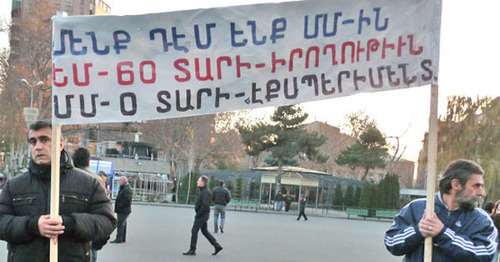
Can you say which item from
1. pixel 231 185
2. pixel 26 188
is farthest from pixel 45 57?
pixel 26 188

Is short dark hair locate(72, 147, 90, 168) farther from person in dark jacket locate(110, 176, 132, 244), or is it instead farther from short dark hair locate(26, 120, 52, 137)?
person in dark jacket locate(110, 176, 132, 244)

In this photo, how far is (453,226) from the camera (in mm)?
3932

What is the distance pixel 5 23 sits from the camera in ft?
164

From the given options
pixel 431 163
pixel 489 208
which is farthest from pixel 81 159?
pixel 489 208

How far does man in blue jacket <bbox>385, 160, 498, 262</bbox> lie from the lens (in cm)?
381

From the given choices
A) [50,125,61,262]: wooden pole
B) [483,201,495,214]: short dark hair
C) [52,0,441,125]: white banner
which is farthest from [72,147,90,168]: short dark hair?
[483,201,495,214]: short dark hair

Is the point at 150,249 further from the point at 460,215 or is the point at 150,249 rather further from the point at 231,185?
the point at 231,185

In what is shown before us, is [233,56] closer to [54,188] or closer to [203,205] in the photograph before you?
[54,188]

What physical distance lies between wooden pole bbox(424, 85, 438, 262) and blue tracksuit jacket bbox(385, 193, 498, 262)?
0.10 meters

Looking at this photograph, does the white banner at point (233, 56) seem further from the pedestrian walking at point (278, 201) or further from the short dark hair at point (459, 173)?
the pedestrian walking at point (278, 201)

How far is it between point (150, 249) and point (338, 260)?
14.0ft

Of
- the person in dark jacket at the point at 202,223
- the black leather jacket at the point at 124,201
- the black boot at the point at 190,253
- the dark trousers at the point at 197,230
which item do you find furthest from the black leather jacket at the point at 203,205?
the black leather jacket at the point at 124,201

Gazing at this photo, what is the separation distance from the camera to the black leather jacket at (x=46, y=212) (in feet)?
13.0

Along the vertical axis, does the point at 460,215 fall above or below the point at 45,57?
below
